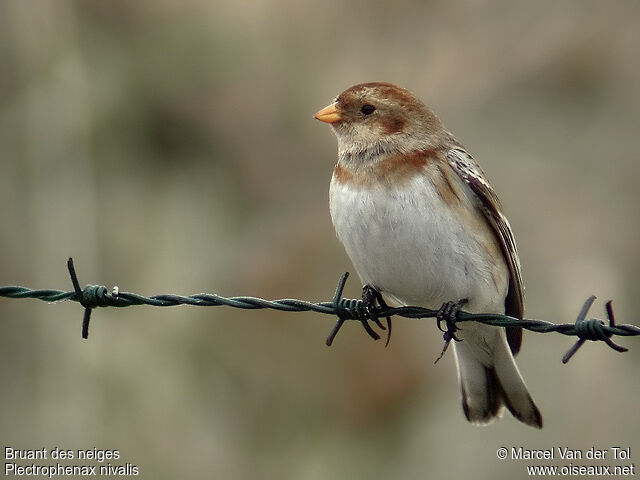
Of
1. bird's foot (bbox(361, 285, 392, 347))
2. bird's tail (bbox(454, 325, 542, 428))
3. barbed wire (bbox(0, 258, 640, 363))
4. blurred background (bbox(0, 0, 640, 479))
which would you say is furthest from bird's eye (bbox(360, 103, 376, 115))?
blurred background (bbox(0, 0, 640, 479))

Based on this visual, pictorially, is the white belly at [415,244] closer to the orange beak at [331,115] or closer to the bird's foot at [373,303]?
the bird's foot at [373,303]

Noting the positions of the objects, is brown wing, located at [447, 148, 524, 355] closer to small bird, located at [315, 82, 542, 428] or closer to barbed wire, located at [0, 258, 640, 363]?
small bird, located at [315, 82, 542, 428]

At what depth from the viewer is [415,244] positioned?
5.36 m

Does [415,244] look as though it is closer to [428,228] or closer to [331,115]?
[428,228]

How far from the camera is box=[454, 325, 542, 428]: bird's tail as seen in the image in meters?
5.94

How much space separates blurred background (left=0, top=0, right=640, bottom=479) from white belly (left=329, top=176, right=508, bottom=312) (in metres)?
4.81

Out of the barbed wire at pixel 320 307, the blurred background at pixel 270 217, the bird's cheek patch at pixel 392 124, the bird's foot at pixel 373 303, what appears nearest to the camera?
the barbed wire at pixel 320 307

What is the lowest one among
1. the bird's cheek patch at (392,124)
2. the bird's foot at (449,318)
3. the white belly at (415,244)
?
the bird's foot at (449,318)

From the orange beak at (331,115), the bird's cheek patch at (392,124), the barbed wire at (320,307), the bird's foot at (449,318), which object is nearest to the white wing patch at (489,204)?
the bird's cheek patch at (392,124)

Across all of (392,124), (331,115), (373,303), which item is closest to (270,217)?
(331,115)

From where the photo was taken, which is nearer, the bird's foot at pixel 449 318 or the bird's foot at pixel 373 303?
the bird's foot at pixel 449 318

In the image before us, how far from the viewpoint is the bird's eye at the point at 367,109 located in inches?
237

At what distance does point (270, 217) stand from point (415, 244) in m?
7.09

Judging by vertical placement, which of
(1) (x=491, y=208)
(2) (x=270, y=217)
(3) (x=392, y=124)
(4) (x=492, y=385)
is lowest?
(4) (x=492, y=385)
